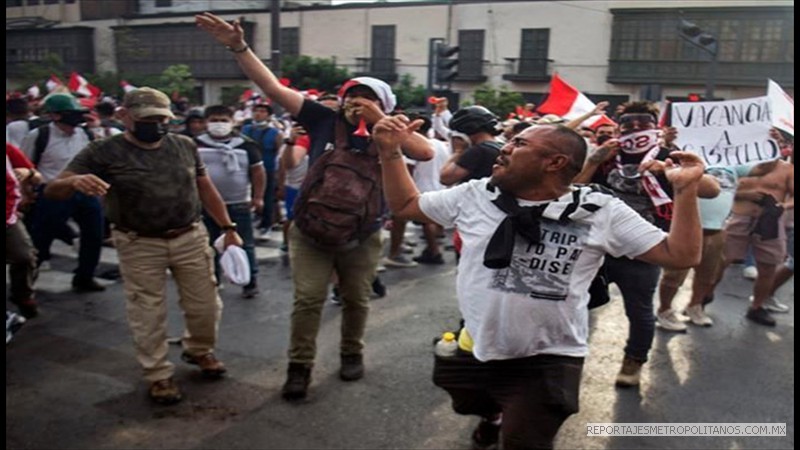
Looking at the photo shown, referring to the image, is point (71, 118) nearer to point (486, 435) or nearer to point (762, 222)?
point (486, 435)

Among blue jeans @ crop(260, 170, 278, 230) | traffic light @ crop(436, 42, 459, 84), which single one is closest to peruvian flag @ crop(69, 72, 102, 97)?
blue jeans @ crop(260, 170, 278, 230)

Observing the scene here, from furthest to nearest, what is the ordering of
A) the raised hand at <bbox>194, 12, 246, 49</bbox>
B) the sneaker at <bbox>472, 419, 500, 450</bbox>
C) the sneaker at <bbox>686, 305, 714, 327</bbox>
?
the sneaker at <bbox>686, 305, 714, 327</bbox> < the sneaker at <bbox>472, 419, 500, 450</bbox> < the raised hand at <bbox>194, 12, 246, 49</bbox>

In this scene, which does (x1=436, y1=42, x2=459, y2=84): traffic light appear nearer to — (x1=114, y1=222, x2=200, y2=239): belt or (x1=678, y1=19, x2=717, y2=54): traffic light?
(x1=678, y1=19, x2=717, y2=54): traffic light

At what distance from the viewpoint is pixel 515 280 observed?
2.37 metres

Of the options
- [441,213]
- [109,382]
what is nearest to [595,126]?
[441,213]

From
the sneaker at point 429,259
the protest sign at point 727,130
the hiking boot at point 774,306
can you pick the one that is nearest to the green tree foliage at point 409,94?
the sneaker at point 429,259

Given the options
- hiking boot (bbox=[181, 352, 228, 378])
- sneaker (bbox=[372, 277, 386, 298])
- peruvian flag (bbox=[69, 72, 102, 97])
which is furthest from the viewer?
peruvian flag (bbox=[69, 72, 102, 97])

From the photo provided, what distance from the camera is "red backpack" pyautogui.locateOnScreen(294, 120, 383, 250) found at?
371 centimetres

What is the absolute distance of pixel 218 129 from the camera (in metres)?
5.68

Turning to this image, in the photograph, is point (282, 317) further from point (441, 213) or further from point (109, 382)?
point (441, 213)

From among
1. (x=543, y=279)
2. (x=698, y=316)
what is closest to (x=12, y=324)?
(x=543, y=279)

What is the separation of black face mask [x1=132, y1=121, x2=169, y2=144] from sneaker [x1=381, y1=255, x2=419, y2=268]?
13.3ft

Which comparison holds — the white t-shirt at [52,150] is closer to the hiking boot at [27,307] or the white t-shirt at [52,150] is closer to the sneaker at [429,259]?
the hiking boot at [27,307]

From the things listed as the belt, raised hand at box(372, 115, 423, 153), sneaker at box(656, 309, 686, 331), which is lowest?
sneaker at box(656, 309, 686, 331)
